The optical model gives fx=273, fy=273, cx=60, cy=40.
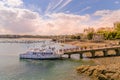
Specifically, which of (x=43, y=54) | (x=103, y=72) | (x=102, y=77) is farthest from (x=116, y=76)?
(x=43, y=54)

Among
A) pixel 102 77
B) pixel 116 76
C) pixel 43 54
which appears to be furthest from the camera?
pixel 43 54

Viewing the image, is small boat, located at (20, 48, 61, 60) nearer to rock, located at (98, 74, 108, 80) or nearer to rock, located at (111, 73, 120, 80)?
rock, located at (98, 74, 108, 80)

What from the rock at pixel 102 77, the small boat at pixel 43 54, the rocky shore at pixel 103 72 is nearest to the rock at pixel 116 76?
the rocky shore at pixel 103 72

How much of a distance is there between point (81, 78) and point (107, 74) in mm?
4717

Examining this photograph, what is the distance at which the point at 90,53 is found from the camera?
8550 centimetres

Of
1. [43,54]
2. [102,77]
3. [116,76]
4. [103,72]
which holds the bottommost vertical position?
[102,77]

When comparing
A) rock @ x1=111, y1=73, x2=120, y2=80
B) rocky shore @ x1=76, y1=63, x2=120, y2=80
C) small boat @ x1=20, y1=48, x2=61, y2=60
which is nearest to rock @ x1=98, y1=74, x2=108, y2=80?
rocky shore @ x1=76, y1=63, x2=120, y2=80

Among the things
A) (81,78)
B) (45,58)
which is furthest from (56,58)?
(81,78)

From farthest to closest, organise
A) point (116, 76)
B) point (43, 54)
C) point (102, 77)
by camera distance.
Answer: point (43, 54) → point (102, 77) → point (116, 76)

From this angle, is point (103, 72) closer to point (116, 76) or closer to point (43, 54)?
point (116, 76)

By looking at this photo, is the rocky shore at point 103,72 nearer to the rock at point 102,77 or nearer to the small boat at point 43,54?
the rock at point 102,77

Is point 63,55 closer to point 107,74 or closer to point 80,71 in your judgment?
point 80,71

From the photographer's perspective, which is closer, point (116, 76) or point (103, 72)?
point (116, 76)

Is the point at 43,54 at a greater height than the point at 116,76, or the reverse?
the point at 43,54
